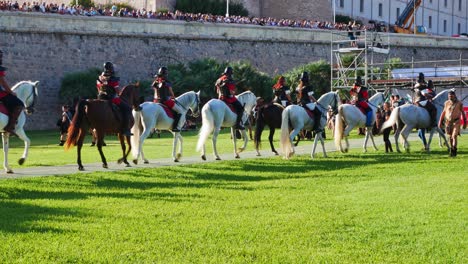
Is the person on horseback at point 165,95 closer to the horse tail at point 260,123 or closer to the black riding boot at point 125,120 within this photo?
the black riding boot at point 125,120

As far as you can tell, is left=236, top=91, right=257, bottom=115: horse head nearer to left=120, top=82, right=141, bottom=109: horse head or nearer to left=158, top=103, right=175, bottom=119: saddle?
left=158, top=103, right=175, bottom=119: saddle

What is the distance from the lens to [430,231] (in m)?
10.8

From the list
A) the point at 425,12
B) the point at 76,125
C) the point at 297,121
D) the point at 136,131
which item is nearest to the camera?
the point at 76,125

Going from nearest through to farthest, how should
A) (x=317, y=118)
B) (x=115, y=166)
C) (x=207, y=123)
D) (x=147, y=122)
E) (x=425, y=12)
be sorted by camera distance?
(x=115, y=166), (x=147, y=122), (x=207, y=123), (x=317, y=118), (x=425, y=12)

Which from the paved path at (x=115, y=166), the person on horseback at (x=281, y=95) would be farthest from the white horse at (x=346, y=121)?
the person on horseback at (x=281, y=95)

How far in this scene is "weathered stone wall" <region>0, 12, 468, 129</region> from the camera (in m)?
47.4

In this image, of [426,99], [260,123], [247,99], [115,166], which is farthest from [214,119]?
[426,99]

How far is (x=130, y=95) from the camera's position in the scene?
21281 millimetres

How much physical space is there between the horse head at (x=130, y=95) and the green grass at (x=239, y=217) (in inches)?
92.5

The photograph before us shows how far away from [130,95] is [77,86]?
87.7 feet

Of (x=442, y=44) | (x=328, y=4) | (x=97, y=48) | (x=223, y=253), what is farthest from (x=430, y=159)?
(x=328, y=4)

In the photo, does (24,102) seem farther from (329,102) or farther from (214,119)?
(329,102)

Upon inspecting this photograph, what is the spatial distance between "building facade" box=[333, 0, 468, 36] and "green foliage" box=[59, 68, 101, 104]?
42.2m

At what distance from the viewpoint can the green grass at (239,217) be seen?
31.6 ft
